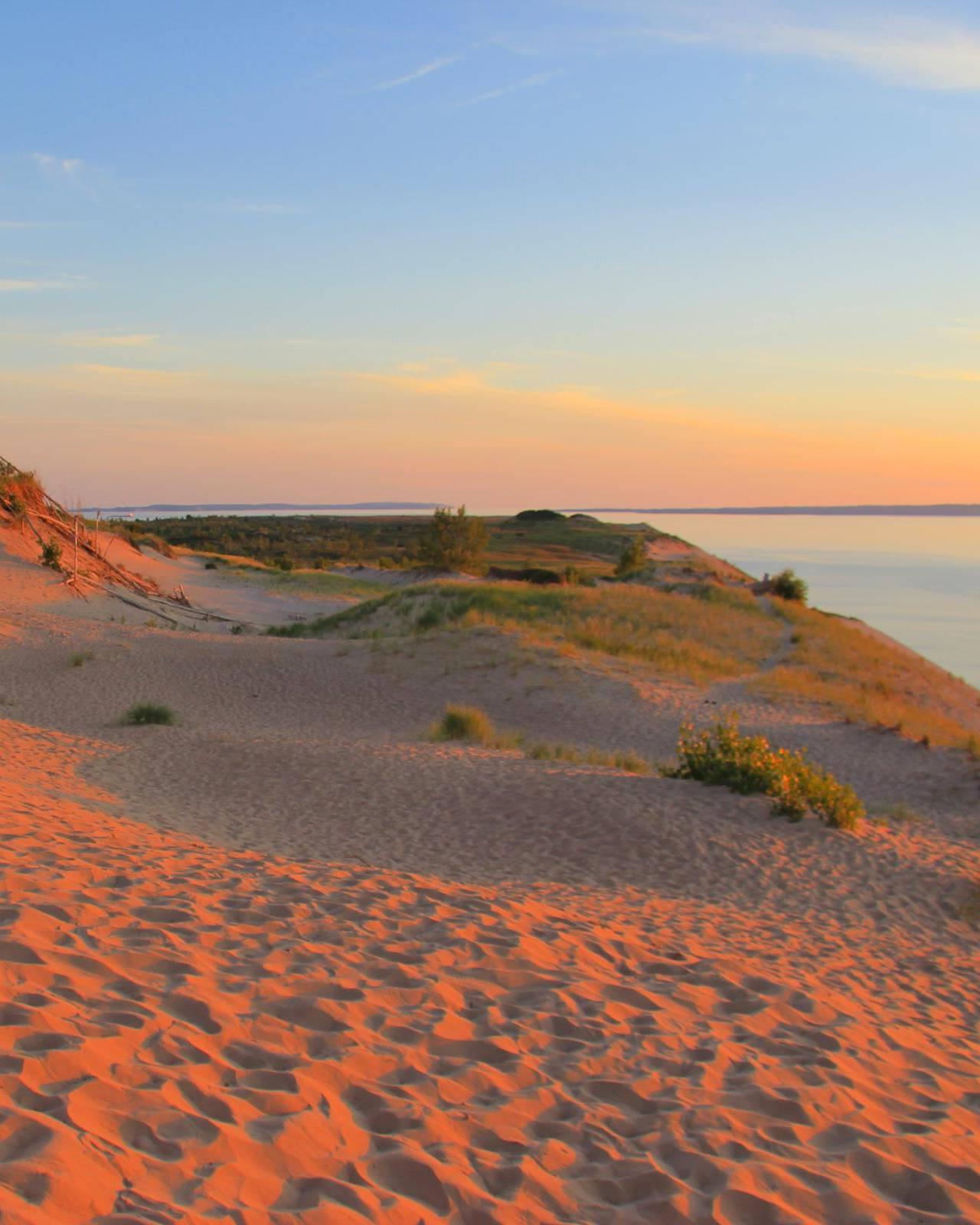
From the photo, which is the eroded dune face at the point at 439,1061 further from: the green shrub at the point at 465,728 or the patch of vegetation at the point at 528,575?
the patch of vegetation at the point at 528,575

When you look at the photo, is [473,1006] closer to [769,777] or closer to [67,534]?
[769,777]

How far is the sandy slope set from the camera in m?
3.59

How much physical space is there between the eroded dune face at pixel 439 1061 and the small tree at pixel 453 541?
141 feet

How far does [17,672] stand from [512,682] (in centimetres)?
1001

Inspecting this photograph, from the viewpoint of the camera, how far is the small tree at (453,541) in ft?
165

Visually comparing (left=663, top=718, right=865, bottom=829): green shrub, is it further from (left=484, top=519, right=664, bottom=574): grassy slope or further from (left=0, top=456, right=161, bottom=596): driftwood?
(left=484, top=519, right=664, bottom=574): grassy slope

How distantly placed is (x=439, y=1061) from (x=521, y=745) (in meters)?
12.5

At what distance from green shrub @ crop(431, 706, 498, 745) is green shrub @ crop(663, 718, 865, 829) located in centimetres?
383

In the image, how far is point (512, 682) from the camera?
21.8m

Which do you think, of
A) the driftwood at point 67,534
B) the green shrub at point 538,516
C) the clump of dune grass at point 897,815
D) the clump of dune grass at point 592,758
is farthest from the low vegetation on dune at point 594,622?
the green shrub at point 538,516

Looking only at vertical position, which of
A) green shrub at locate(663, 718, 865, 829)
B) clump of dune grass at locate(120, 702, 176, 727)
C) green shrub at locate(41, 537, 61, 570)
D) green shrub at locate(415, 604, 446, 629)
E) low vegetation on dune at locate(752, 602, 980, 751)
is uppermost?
green shrub at locate(41, 537, 61, 570)

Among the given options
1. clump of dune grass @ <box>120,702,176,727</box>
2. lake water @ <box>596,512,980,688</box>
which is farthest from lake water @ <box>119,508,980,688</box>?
clump of dune grass @ <box>120,702,176,727</box>

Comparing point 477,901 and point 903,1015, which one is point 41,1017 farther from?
point 903,1015

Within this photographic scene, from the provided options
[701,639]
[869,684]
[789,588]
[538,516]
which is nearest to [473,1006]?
[869,684]
